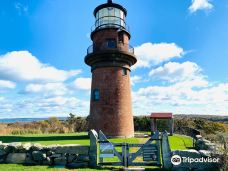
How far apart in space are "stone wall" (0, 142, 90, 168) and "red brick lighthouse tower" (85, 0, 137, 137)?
9.08m

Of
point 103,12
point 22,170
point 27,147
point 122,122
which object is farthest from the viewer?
point 103,12

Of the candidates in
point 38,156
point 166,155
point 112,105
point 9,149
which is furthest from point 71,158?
point 112,105

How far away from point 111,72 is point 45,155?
1061 centimetres

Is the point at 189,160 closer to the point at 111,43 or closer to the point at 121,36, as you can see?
the point at 111,43

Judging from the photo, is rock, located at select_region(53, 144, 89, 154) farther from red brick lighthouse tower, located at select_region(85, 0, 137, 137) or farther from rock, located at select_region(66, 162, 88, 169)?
red brick lighthouse tower, located at select_region(85, 0, 137, 137)

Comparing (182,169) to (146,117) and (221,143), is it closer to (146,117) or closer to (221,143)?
(221,143)

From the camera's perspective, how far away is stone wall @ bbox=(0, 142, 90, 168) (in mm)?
8148

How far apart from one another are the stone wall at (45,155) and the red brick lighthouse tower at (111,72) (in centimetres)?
908

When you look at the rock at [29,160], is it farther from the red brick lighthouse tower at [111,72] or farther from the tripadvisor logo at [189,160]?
the red brick lighthouse tower at [111,72]

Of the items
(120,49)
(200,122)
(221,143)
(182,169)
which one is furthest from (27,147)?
(200,122)

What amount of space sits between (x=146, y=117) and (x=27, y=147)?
22576 millimetres

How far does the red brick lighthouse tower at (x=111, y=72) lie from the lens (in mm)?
17469

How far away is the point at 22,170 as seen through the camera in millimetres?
7297

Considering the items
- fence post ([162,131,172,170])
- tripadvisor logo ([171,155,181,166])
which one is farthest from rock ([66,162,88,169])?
tripadvisor logo ([171,155,181,166])
